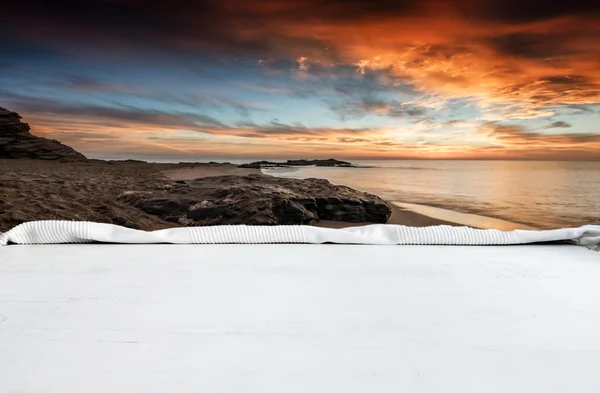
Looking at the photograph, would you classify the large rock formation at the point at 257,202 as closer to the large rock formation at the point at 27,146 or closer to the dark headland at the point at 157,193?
the dark headland at the point at 157,193

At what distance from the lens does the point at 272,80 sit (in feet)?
9.16

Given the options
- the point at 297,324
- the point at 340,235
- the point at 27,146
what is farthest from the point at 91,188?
the point at 297,324

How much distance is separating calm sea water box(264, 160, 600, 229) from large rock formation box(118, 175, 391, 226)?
0.18m

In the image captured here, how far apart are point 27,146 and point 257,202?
4.93 feet

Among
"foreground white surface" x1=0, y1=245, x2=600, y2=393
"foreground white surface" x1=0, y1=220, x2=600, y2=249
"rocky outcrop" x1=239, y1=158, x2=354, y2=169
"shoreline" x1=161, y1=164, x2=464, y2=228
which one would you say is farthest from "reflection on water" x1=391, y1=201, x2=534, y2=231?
"foreground white surface" x1=0, y1=245, x2=600, y2=393

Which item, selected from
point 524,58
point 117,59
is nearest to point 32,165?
point 117,59

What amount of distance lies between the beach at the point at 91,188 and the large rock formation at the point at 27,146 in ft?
0.15

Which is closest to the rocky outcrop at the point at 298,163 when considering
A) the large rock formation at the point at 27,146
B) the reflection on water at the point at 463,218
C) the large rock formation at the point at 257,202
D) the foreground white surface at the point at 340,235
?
the large rock formation at the point at 257,202

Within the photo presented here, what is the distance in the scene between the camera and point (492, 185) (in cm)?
314

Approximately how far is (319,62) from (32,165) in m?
1.80

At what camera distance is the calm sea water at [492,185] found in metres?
2.81

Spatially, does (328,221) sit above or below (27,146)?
below

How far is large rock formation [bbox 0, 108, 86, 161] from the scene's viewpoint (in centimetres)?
283

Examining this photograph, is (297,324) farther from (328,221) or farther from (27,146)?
(27,146)
